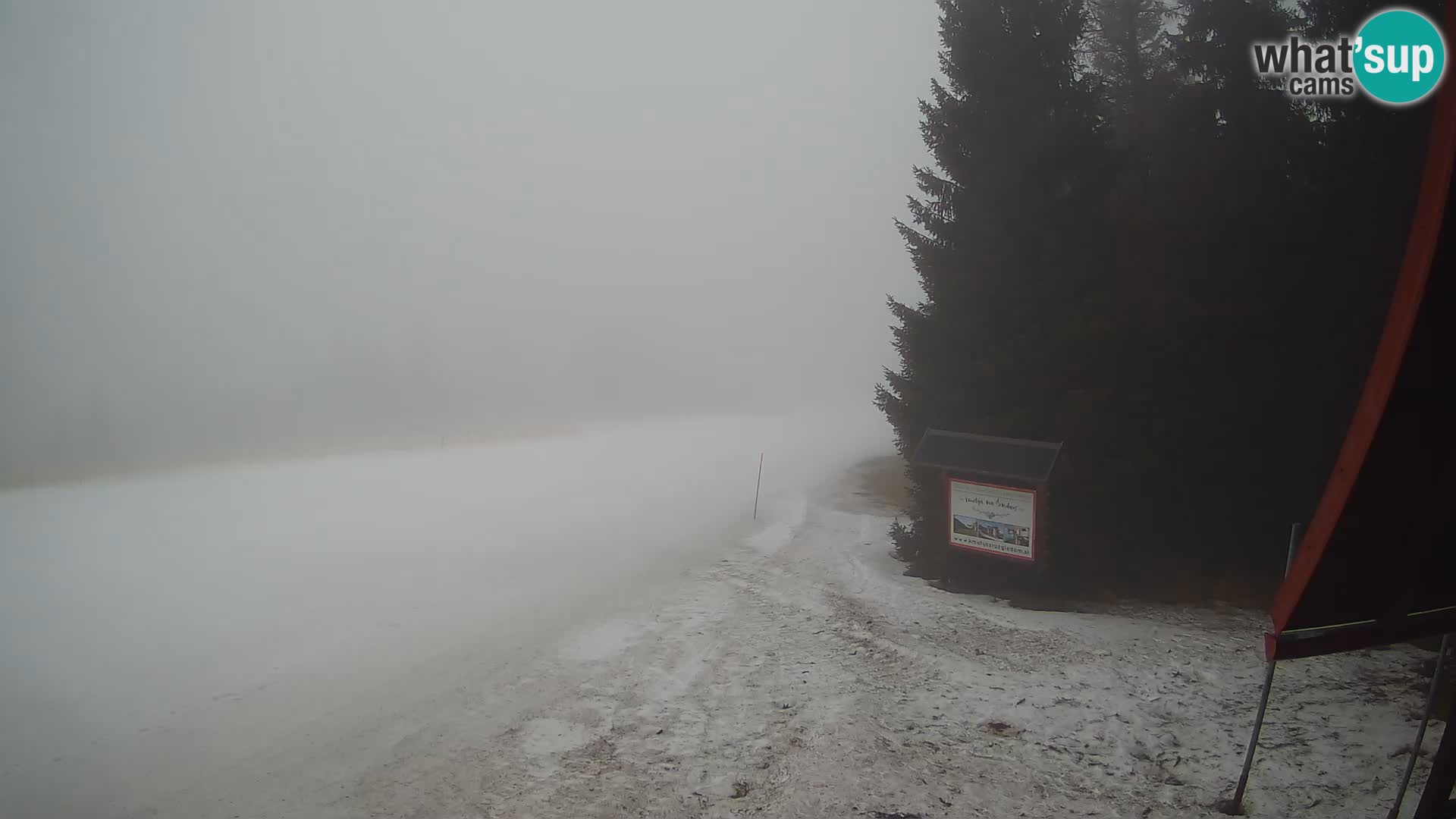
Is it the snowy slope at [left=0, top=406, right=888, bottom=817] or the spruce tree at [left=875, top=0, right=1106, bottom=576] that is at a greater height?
the spruce tree at [left=875, top=0, right=1106, bottom=576]

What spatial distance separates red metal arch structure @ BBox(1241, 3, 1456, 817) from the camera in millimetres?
2182

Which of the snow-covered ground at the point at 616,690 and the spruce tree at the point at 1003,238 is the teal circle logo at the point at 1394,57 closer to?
the snow-covered ground at the point at 616,690

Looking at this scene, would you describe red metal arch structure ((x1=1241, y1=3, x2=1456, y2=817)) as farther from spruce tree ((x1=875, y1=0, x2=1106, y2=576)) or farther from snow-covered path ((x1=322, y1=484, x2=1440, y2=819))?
spruce tree ((x1=875, y1=0, x2=1106, y2=576))

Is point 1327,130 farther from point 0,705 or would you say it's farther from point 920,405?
point 0,705

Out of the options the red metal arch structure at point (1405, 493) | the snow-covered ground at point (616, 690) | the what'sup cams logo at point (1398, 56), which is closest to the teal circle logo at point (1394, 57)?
the what'sup cams logo at point (1398, 56)

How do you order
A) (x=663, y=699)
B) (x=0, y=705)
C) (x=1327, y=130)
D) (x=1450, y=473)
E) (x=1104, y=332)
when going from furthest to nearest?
(x=1327, y=130), (x=1104, y=332), (x=0, y=705), (x=663, y=699), (x=1450, y=473)

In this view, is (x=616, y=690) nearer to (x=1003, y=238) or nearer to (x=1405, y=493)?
(x=1405, y=493)

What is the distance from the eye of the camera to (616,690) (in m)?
7.16

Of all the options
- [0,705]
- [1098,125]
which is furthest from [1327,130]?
[0,705]

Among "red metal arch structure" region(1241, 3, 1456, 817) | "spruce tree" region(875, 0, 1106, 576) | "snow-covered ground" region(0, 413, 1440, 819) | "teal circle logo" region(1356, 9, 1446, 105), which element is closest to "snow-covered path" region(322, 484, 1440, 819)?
"snow-covered ground" region(0, 413, 1440, 819)

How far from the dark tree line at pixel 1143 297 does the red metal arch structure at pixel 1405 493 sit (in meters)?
7.03

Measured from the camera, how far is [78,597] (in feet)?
35.6

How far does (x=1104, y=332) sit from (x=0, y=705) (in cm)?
1507

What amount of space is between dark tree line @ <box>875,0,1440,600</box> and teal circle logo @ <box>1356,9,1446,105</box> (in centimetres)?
500
